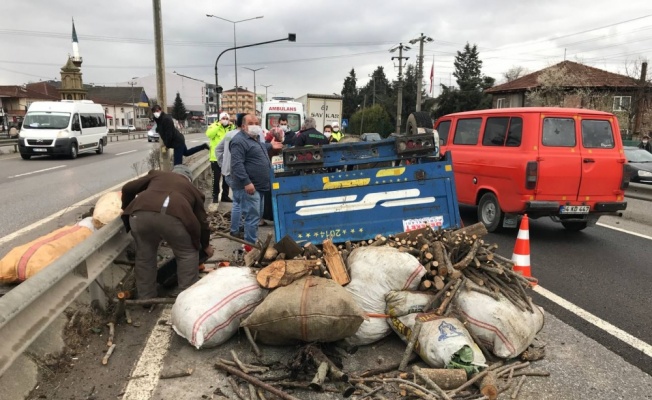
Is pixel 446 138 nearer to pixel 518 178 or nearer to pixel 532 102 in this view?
pixel 518 178

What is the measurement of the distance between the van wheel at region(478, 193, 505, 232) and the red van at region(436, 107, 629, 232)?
0.02m

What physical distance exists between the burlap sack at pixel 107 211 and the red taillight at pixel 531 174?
5.64m

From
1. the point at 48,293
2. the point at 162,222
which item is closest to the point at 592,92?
the point at 162,222

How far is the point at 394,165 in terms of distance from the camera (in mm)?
5469

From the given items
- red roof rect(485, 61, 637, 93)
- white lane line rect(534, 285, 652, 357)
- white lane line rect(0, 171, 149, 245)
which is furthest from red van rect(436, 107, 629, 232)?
red roof rect(485, 61, 637, 93)

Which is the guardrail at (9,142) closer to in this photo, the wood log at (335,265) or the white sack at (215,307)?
the white sack at (215,307)

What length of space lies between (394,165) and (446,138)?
4.25 m

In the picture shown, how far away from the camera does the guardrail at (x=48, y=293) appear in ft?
8.32

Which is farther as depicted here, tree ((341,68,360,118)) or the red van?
tree ((341,68,360,118))

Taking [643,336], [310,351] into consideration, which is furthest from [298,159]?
[643,336]

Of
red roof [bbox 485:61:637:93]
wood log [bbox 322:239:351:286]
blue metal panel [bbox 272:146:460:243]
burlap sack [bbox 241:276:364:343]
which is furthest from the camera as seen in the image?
red roof [bbox 485:61:637:93]

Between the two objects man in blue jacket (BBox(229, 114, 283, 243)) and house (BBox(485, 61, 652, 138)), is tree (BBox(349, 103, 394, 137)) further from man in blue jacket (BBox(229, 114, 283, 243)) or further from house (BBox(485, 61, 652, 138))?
man in blue jacket (BBox(229, 114, 283, 243))

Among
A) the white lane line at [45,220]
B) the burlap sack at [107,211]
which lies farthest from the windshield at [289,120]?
the burlap sack at [107,211]

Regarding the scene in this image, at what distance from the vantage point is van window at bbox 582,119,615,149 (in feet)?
23.6
